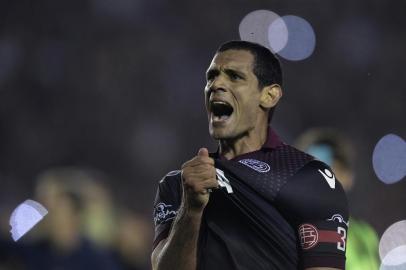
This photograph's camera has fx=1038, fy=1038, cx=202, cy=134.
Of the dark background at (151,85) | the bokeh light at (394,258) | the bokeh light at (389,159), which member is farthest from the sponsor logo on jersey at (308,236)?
the bokeh light at (389,159)

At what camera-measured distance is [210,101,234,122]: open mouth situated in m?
3.45

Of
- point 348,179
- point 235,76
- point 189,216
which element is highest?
point 235,76

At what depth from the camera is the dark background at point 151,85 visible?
12735 millimetres

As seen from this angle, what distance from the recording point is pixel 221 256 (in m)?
3.21

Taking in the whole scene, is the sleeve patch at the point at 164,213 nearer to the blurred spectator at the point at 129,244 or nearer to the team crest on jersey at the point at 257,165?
the team crest on jersey at the point at 257,165

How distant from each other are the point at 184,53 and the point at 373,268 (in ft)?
33.6

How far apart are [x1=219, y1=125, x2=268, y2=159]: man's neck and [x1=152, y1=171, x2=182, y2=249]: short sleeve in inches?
7.2

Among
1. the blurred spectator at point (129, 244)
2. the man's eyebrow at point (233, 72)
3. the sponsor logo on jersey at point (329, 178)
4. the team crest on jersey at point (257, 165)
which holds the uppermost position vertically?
the man's eyebrow at point (233, 72)

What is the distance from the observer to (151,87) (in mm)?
14570

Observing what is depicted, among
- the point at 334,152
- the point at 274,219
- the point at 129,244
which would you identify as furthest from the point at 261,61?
the point at 129,244

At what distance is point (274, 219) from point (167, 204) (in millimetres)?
431

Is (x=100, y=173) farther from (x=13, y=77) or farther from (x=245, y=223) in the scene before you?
(x=245, y=223)

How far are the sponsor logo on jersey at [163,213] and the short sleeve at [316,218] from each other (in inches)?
16.0

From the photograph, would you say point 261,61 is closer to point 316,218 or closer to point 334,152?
point 316,218
